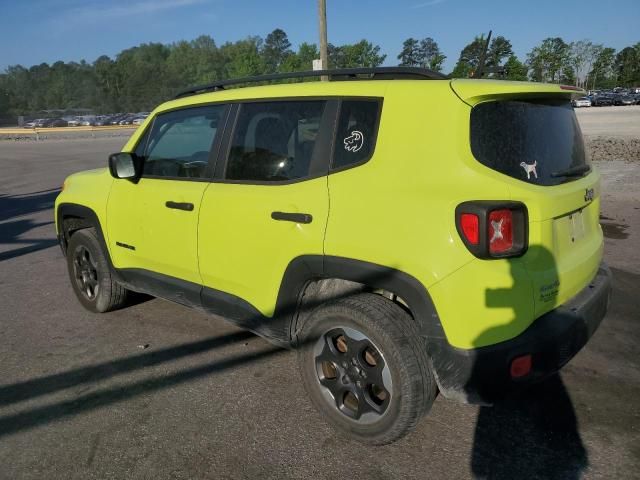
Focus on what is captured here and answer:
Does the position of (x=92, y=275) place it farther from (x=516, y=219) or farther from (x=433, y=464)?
(x=516, y=219)

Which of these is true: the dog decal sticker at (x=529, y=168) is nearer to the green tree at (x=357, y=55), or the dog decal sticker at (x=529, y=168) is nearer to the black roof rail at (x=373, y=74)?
the black roof rail at (x=373, y=74)

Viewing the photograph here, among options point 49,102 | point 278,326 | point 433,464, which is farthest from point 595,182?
point 49,102

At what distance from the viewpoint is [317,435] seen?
2.74m

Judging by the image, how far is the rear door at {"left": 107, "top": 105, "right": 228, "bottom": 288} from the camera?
332 centimetres

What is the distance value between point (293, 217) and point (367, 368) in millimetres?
847

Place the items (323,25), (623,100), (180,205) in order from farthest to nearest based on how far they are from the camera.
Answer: (623,100) → (323,25) → (180,205)

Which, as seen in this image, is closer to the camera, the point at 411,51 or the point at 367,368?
the point at 367,368

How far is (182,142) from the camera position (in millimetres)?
3645

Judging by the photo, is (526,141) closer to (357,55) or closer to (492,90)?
(492,90)

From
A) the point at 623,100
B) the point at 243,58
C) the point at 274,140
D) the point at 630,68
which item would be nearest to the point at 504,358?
the point at 274,140

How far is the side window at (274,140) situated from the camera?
2807mm

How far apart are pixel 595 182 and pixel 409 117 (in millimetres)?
1245

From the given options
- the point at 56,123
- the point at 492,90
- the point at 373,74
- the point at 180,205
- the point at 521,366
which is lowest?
the point at 56,123

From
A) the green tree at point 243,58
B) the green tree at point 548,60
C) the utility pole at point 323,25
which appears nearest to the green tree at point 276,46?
Result: the green tree at point 243,58
